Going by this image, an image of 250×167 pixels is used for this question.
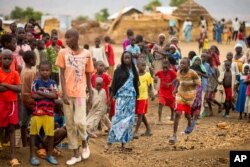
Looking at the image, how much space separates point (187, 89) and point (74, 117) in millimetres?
2878

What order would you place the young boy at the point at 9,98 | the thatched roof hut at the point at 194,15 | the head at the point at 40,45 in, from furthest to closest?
the thatched roof hut at the point at 194,15
the head at the point at 40,45
the young boy at the point at 9,98

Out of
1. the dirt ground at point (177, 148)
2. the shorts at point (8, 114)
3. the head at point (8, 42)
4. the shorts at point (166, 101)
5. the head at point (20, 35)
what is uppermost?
the head at point (20, 35)

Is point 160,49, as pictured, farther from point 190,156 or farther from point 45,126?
point 45,126

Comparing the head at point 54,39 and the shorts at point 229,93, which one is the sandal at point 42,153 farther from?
the shorts at point 229,93

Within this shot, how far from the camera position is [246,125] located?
1100cm

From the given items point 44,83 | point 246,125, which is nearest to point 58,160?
point 44,83

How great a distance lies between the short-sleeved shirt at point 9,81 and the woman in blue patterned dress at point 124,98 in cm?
217

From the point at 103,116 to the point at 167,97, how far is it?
1868mm

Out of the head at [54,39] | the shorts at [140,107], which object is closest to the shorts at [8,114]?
the shorts at [140,107]

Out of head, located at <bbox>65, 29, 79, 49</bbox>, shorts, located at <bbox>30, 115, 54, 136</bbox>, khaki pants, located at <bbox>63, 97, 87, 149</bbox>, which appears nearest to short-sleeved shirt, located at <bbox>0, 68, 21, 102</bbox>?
shorts, located at <bbox>30, 115, 54, 136</bbox>

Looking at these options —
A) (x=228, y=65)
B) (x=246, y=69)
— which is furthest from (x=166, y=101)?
(x=246, y=69)

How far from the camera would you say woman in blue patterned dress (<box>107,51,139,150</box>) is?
8.27m

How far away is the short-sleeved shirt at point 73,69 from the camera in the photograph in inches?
264

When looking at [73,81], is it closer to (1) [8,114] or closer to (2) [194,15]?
(1) [8,114]
